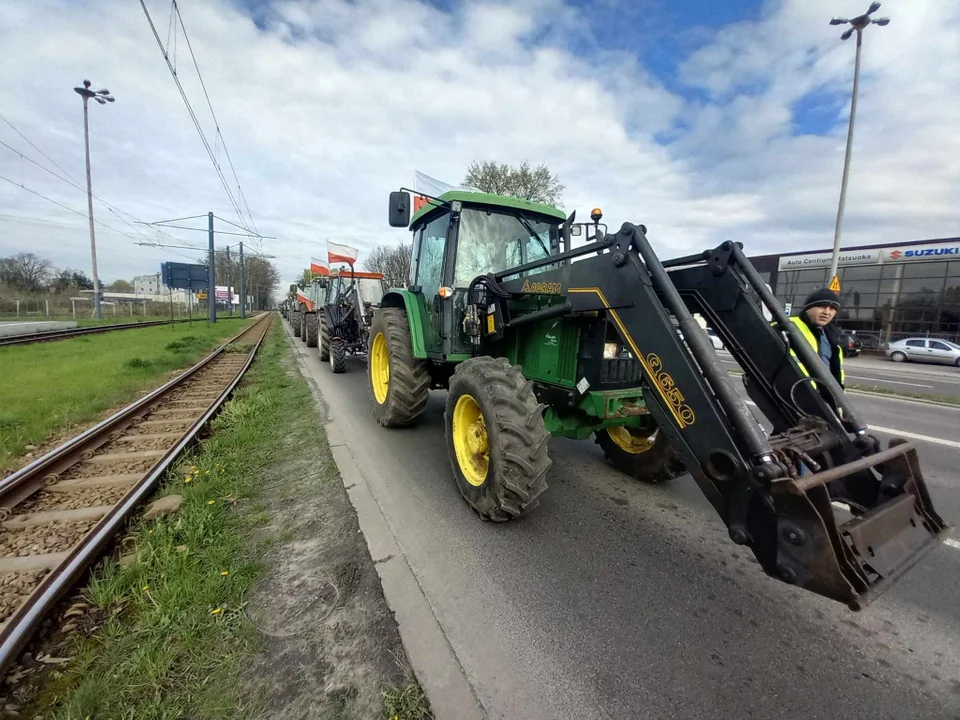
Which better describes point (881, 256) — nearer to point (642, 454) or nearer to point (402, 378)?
point (642, 454)

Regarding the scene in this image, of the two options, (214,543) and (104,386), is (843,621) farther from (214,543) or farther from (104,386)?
(104,386)

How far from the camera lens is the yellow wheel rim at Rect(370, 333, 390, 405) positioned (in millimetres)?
6152

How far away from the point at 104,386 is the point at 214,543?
6.19 m

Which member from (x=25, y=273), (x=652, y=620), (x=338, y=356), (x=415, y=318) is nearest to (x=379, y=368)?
(x=415, y=318)

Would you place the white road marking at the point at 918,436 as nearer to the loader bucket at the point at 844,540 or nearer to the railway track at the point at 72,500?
the loader bucket at the point at 844,540

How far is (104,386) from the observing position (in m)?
7.29

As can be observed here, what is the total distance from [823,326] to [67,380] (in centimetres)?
1042

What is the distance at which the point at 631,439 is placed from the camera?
421cm

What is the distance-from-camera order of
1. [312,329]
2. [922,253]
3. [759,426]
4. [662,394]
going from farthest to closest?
[922,253], [312,329], [662,394], [759,426]

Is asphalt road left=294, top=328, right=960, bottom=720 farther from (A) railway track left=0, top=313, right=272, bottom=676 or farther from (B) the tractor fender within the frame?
(A) railway track left=0, top=313, right=272, bottom=676

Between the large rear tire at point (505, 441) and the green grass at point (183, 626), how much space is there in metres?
1.30

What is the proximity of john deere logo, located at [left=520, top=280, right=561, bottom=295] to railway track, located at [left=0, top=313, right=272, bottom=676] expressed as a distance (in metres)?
3.32

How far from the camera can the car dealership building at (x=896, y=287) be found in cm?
2280

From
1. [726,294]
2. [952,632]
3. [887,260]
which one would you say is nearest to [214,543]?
[726,294]
